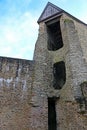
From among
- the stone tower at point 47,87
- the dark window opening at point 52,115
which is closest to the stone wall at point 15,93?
the stone tower at point 47,87

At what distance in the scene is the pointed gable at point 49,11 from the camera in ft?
48.9

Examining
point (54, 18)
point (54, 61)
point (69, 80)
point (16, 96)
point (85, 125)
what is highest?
point (54, 18)

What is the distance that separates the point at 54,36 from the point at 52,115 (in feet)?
20.2

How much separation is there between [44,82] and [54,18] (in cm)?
491

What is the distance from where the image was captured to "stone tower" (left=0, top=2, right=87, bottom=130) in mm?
10328

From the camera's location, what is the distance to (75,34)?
1295cm

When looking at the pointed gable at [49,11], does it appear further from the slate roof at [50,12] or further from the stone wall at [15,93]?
the stone wall at [15,93]

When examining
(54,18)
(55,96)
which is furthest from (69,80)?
(54,18)

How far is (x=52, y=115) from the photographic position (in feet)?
38.5

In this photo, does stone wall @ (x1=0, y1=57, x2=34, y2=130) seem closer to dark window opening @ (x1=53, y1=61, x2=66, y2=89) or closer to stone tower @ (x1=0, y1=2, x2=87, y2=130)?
stone tower @ (x1=0, y1=2, x2=87, y2=130)

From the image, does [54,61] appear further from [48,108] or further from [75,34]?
[48,108]

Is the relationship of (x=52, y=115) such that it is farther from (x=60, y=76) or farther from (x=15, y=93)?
(x=60, y=76)

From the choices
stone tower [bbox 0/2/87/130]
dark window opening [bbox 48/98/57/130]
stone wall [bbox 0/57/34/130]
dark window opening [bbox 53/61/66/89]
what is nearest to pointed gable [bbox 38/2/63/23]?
stone tower [bbox 0/2/87/130]

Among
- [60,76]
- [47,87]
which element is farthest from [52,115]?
[60,76]
